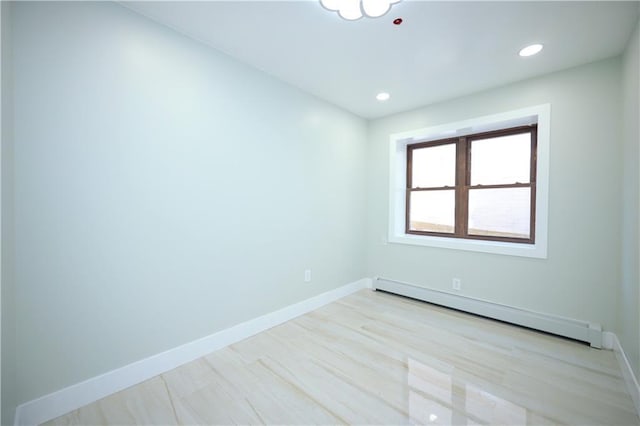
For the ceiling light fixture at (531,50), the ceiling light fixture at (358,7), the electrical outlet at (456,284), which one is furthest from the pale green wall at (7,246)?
the electrical outlet at (456,284)

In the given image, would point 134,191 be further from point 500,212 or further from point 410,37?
point 500,212

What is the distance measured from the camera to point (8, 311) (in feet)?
4.32

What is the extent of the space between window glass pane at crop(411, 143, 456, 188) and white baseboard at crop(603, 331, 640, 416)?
2.06 m

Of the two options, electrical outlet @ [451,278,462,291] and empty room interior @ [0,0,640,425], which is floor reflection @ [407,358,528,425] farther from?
electrical outlet @ [451,278,462,291]

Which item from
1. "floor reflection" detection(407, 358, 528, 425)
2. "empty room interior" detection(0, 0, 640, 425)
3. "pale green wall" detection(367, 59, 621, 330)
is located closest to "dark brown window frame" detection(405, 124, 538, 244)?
"empty room interior" detection(0, 0, 640, 425)

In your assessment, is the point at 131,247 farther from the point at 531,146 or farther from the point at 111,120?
the point at 531,146

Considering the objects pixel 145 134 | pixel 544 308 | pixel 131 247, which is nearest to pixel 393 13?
pixel 145 134

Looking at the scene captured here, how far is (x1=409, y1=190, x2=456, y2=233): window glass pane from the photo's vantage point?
3.54 meters

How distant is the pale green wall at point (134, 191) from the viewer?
4.84ft

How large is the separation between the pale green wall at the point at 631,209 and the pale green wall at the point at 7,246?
354cm

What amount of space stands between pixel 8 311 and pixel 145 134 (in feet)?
4.01

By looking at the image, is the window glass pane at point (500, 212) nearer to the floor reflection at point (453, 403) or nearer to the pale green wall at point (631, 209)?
the pale green wall at point (631, 209)

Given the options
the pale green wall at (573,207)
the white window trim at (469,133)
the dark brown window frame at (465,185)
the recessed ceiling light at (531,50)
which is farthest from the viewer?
the dark brown window frame at (465,185)

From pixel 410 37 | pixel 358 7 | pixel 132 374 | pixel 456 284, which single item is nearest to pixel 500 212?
pixel 456 284
